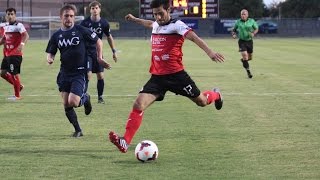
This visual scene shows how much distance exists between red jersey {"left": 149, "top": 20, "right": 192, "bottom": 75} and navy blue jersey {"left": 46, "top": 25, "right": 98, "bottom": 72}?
1.52m

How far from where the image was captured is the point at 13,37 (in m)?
16.0

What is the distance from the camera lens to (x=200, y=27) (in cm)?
7838

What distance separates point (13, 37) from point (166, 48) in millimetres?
7676

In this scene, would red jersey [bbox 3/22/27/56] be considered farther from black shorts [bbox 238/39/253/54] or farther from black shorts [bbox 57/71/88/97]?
black shorts [bbox 238/39/253/54]

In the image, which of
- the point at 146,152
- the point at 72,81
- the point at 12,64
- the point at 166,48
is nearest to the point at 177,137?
the point at 166,48

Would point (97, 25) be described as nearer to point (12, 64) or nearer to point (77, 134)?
point (12, 64)

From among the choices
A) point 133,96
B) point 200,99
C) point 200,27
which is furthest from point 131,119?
point 200,27

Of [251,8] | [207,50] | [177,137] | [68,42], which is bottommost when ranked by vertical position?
[177,137]

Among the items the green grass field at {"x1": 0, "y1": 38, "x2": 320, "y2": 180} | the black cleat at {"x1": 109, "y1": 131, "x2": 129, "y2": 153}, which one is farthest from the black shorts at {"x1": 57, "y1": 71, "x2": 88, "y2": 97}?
the black cleat at {"x1": 109, "y1": 131, "x2": 129, "y2": 153}

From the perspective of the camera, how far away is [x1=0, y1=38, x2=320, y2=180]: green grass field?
786cm

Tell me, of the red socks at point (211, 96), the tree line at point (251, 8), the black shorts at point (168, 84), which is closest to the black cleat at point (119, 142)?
the black shorts at point (168, 84)

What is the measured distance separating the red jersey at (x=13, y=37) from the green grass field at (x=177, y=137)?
1143 mm

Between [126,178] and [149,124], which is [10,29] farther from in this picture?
[126,178]

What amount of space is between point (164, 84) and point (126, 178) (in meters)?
2.10
